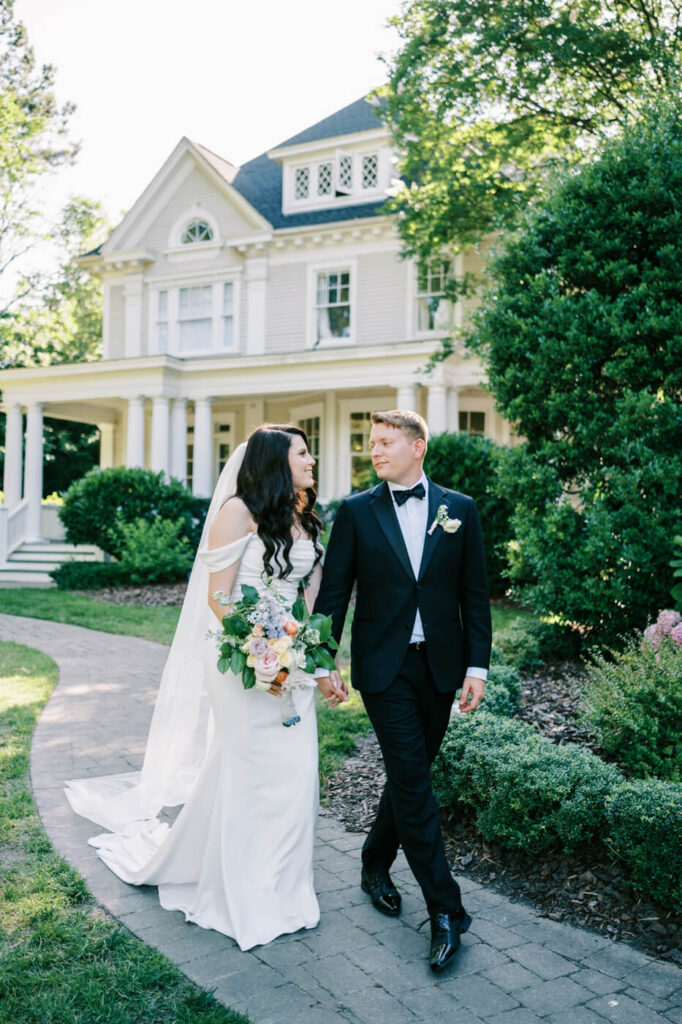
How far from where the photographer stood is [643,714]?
15.3 ft

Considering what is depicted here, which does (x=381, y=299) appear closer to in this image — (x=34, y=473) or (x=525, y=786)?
(x=34, y=473)

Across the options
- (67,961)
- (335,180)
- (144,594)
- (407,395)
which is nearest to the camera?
(67,961)

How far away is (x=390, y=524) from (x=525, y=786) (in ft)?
4.77

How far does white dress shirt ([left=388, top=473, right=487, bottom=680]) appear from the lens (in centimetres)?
372

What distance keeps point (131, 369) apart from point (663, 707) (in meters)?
16.7

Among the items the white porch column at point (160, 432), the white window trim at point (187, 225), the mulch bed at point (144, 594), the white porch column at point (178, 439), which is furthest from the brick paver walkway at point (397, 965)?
the white window trim at point (187, 225)

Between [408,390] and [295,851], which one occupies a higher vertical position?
[408,390]

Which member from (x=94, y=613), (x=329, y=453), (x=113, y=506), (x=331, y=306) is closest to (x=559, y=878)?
(x=94, y=613)

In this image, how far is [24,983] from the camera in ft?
10.2

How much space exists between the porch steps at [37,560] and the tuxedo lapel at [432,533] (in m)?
14.7

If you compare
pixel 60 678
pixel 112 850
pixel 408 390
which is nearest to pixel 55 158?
pixel 408 390

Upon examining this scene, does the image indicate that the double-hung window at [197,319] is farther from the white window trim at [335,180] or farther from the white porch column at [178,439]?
the white window trim at [335,180]

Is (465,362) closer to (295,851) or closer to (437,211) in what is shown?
(437,211)

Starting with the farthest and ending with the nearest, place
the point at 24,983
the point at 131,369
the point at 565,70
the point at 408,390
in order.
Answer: the point at 131,369
the point at 408,390
the point at 565,70
the point at 24,983
